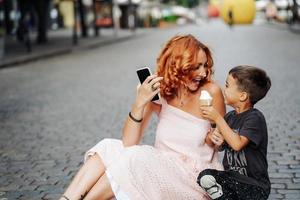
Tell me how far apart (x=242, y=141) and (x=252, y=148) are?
0.45ft

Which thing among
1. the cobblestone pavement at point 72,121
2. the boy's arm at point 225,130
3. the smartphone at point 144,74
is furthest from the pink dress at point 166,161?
the cobblestone pavement at point 72,121

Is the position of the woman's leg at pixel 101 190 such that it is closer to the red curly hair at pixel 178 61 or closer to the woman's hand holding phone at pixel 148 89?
the woman's hand holding phone at pixel 148 89

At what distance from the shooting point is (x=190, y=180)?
336 centimetres

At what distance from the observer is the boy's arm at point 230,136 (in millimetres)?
3227

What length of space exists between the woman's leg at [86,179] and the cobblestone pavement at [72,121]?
1.41 meters

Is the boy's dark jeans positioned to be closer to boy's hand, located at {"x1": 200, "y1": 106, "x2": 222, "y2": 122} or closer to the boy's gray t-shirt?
the boy's gray t-shirt

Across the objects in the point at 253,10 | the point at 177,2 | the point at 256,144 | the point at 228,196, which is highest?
the point at 253,10

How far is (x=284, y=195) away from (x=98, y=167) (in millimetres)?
1787

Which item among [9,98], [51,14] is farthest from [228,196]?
[51,14]

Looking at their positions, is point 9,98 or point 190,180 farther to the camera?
point 9,98

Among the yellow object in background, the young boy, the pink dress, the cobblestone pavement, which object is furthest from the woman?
the yellow object in background

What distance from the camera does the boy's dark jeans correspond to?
3.23 metres

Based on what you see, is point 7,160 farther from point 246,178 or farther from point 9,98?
point 9,98

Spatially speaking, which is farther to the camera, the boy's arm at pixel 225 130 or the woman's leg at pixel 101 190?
the woman's leg at pixel 101 190
